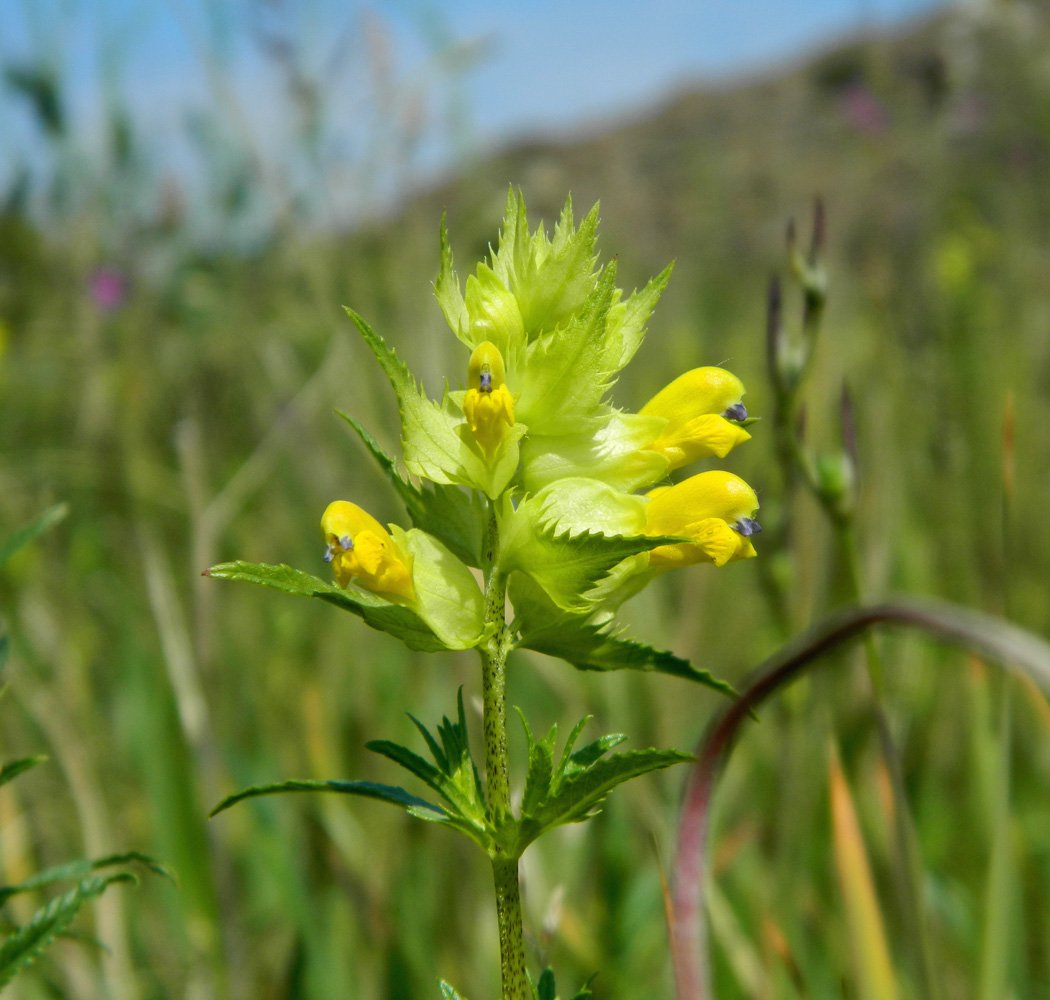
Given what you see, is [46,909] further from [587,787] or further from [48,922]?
[587,787]

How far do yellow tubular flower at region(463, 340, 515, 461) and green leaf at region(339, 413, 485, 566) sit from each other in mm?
47

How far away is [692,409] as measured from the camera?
0.68 meters

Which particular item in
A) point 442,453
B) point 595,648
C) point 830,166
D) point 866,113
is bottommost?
point 595,648

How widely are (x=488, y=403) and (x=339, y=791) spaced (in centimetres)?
20

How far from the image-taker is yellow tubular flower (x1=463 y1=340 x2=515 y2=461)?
22.2 inches

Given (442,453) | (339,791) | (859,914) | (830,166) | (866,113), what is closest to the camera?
(339,791)

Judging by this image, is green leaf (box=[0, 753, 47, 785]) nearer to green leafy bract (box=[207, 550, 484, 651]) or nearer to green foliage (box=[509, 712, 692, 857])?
green leafy bract (box=[207, 550, 484, 651])

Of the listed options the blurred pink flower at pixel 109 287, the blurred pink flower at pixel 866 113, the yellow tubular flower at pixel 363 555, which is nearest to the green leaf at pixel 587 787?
the yellow tubular flower at pixel 363 555

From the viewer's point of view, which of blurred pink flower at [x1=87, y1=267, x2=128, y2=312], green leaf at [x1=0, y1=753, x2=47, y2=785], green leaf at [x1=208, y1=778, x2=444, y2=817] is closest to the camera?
green leaf at [x1=208, y1=778, x2=444, y2=817]

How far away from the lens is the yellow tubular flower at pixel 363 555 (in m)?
0.59

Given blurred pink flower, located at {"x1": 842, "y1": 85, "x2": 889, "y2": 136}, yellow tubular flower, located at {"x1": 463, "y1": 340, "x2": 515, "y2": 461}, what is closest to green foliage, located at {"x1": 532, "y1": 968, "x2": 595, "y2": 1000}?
yellow tubular flower, located at {"x1": 463, "y1": 340, "x2": 515, "y2": 461}

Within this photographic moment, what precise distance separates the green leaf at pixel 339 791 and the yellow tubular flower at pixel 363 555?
0.12m

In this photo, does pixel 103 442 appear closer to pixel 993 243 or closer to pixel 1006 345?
pixel 1006 345

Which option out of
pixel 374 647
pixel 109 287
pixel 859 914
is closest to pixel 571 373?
pixel 859 914
